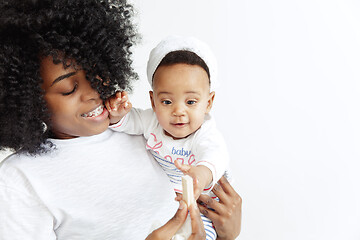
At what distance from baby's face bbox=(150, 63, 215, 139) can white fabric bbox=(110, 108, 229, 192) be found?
1.4 inches

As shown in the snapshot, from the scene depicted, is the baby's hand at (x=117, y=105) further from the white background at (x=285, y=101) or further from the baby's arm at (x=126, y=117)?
the white background at (x=285, y=101)

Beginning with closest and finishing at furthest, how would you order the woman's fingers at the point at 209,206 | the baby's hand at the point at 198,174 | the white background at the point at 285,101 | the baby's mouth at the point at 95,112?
the baby's hand at the point at 198,174
the baby's mouth at the point at 95,112
the woman's fingers at the point at 209,206
the white background at the point at 285,101

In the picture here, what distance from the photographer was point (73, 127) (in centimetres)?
130

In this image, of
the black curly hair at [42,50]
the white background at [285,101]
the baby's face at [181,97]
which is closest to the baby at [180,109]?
the baby's face at [181,97]

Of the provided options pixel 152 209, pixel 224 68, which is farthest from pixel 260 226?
pixel 152 209

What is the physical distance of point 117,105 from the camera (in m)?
1.40

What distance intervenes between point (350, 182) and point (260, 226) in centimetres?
53

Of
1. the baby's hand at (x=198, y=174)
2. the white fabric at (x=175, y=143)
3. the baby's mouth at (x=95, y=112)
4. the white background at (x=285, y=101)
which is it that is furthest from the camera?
the white background at (x=285, y=101)

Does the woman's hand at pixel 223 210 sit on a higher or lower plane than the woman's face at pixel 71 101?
lower

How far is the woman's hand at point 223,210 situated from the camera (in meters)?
1.56

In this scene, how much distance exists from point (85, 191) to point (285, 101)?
1399mm

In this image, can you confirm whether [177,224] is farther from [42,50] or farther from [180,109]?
[42,50]

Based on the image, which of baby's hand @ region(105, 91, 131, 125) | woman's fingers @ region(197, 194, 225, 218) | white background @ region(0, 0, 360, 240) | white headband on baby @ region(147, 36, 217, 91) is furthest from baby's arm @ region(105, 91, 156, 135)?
white background @ region(0, 0, 360, 240)

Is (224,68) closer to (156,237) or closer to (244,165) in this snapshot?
(244,165)
